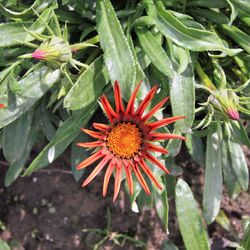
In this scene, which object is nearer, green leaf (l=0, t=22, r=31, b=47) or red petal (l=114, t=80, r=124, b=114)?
red petal (l=114, t=80, r=124, b=114)

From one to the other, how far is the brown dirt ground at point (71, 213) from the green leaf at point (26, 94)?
0.87 meters

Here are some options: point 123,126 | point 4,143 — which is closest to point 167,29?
point 123,126

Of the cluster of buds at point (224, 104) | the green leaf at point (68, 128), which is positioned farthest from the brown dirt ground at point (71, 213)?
the cluster of buds at point (224, 104)

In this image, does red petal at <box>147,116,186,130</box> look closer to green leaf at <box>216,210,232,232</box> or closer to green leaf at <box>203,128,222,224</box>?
green leaf at <box>203,128,222,224</box>

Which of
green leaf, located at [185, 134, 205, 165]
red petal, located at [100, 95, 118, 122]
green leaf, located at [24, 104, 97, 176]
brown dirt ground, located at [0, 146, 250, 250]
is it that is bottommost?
brown dirt ground, located at [0, 146, 250, 250]

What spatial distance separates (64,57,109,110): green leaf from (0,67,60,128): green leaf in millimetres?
145

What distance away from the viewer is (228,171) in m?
2.31

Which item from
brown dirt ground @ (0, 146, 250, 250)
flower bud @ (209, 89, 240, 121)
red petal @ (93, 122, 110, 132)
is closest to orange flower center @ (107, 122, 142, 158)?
red petal @ (93, 122, 110, 132)

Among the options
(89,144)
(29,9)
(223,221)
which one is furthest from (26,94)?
(223,221)

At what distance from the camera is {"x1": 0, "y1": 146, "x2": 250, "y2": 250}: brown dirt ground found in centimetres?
267

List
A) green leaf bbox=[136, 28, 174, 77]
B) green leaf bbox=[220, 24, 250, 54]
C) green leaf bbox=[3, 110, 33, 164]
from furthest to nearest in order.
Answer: green leaf bbox=[3, 110, 33, 164], green leaf bbox=[220, 24, 250, 54], green leaf bbox=[136, 28, 174, 77]

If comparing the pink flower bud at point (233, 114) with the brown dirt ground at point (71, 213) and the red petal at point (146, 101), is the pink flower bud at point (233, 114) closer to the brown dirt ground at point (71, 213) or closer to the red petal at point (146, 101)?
the red petal at point (146, 101)

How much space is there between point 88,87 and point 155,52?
270 mm

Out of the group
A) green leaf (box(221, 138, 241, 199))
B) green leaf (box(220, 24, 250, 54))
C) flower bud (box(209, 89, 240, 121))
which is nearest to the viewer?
flower bud (box(209, 89, 240, 121))
